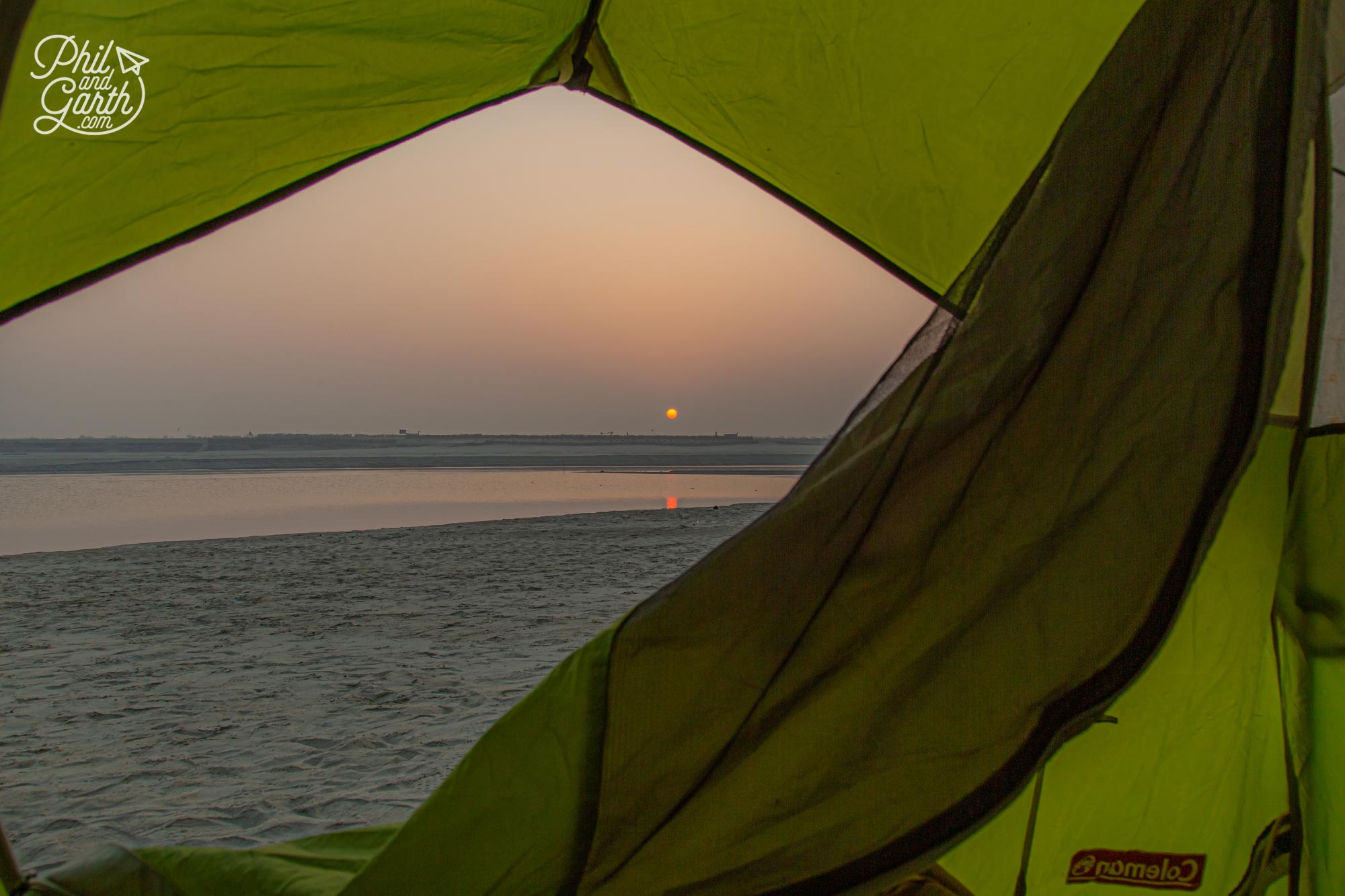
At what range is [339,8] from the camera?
186 centimetres

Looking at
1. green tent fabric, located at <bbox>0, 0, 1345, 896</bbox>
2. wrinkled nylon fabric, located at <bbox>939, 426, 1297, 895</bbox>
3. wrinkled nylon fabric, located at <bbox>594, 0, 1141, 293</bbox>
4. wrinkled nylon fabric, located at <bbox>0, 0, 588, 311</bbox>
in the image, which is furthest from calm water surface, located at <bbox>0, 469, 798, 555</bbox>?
wrinkled nylon fabric, located at <bbox>939, 426, 1297, 895</bbox>

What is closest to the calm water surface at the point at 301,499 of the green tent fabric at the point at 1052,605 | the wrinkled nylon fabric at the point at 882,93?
the wrinkled nylon fabric at the point at 882,93

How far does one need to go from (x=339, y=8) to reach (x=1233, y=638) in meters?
1.98

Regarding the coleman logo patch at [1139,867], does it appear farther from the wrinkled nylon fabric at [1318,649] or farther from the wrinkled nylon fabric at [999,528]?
the wrinkled nylon fabric at [999,528]

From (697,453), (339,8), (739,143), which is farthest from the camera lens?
(697,453)

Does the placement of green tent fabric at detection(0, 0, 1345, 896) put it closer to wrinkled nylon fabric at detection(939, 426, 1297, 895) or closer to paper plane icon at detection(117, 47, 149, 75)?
wrinkled nylon fabric at detection(939, 426, 1297, 895)

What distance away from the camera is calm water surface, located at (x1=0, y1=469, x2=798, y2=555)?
9367 millimetres

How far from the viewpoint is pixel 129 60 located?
172 centimetres

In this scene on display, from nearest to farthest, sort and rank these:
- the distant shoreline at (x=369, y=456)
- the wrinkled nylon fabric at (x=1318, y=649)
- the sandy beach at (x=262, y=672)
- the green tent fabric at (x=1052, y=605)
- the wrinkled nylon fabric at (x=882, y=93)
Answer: the green tent fabric at (x=1052, y=605) < the wrinkled nylon fabric at (x=1318, y=649) < the wrinkled nylon fabric at (x=882, y=93) < the sandy beach at (x=262, y=672) < the distant shoreline at (x=369, y=456)

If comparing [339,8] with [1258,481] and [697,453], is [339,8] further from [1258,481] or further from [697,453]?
[697,453]

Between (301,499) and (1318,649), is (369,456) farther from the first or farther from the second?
(1318,649)

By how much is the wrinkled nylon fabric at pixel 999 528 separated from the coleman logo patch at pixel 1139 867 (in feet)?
1.27

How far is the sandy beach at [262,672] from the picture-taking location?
8.40 feet

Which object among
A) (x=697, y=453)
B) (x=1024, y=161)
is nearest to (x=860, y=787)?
(x=1024, y=161)
